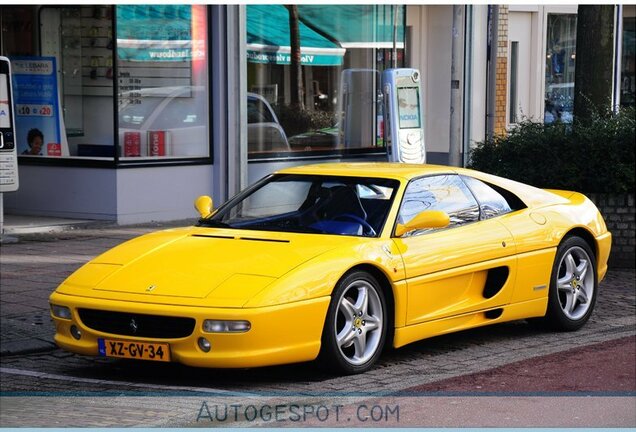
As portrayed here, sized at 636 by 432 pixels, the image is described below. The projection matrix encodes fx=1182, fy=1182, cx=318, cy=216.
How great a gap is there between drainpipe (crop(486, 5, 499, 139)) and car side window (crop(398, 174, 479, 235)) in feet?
33.1

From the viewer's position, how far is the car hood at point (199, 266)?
7.08m

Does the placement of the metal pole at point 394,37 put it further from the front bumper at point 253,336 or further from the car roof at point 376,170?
the front bumper at point 253,336

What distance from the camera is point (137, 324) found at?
711cm

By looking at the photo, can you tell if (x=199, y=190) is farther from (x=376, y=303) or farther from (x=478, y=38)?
(x=376, y=303)

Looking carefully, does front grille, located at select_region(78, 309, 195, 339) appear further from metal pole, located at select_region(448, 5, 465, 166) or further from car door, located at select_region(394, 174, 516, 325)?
metal pole, located at select_region(448, 5, 465, 166)

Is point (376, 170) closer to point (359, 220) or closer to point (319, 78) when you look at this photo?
point (359, 220)

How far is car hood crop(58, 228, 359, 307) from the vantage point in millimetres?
7082

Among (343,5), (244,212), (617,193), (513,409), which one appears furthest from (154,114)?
(513,409)

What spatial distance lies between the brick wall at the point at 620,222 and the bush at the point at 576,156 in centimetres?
10

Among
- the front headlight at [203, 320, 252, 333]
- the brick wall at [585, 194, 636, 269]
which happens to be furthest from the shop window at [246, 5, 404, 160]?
the front headlight at [203, 320, 252, 333]

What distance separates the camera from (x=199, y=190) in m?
16.4

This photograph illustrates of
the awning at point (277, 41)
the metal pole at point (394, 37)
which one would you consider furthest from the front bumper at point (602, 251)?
the metal pole at point (394, 37)

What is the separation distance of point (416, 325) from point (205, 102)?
9366 millimetres

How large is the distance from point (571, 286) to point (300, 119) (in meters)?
9.35
